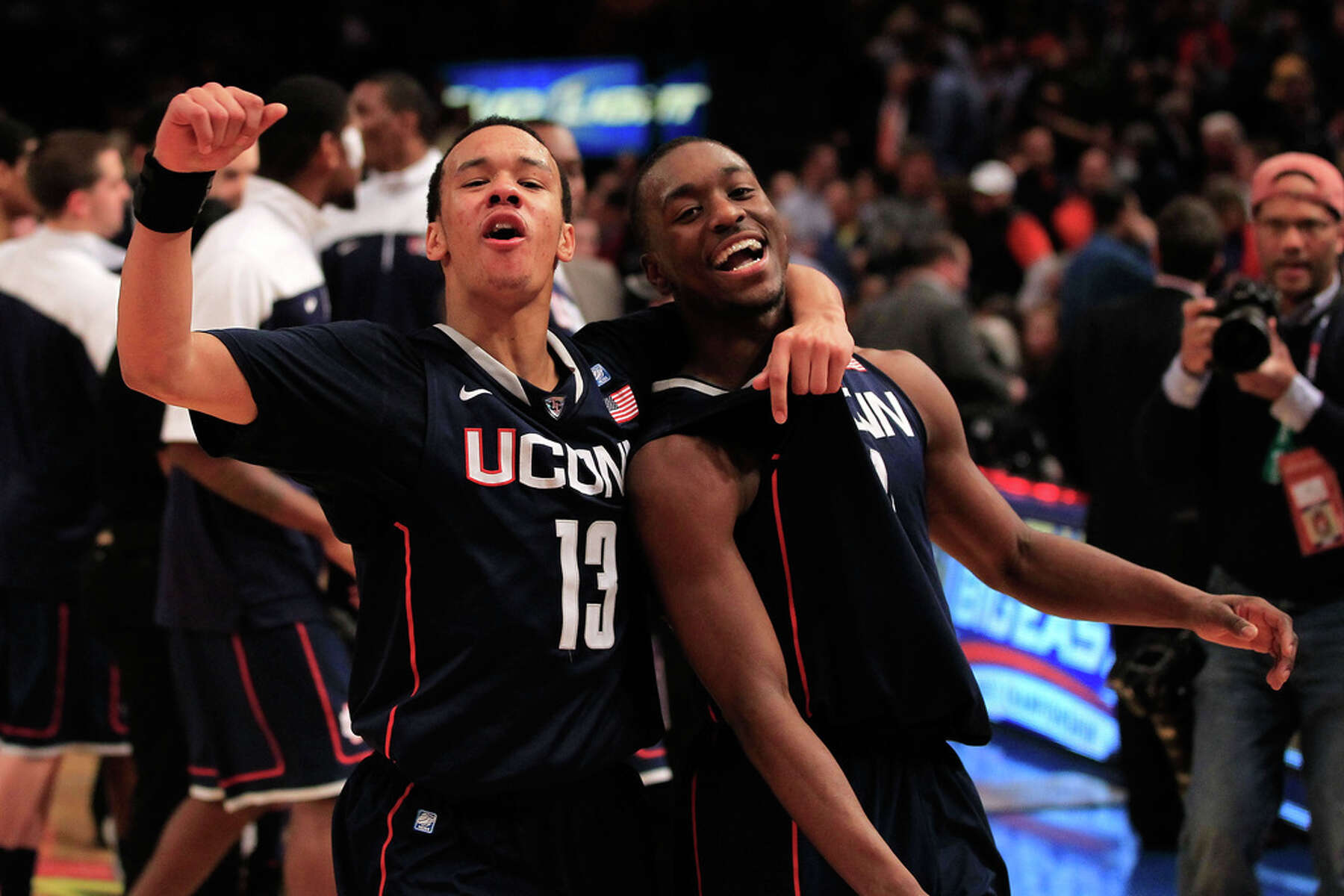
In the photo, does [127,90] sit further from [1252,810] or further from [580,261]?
[1252,810]

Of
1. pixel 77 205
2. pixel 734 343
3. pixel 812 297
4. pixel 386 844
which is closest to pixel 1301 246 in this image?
pixel 812 297

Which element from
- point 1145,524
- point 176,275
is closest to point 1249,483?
point 1145,524

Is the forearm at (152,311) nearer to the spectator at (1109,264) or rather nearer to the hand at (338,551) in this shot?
the hand at (338,551)

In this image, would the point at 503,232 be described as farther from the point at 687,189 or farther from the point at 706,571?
the point at 706,571

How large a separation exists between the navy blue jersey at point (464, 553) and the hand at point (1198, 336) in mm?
2012

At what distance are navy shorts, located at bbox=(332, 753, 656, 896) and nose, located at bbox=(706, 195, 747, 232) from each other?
3.28 feet

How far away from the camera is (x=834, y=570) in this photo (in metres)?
2.64

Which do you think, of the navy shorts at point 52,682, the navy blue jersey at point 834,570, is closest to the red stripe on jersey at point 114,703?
the navy shorts at point 52,682

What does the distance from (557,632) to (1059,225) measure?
927 centimetres

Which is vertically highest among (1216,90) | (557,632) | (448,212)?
(1216,90)

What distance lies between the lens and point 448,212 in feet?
8.90

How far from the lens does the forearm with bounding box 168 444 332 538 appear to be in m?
3.73

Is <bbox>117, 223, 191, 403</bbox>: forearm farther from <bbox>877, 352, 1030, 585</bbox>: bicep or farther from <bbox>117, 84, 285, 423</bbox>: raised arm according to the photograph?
<bbox>877, 352, 1030, 585</bbox>: bicep

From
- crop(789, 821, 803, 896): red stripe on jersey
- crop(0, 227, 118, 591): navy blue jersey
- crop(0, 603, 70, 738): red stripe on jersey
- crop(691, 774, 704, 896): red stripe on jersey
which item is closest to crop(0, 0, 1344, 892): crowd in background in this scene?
crop(0, 227, 118, 591): navy blue jersey
